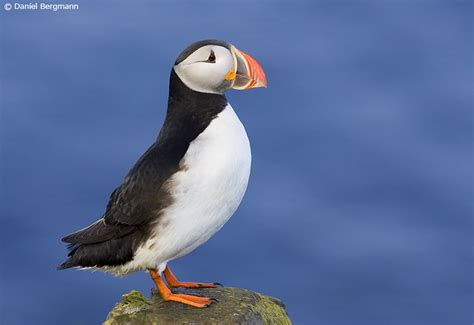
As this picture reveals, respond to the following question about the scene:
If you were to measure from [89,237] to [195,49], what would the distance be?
5.56 ft

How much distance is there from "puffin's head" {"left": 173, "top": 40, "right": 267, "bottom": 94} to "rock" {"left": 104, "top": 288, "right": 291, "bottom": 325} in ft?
5.69

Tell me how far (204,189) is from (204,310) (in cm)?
104

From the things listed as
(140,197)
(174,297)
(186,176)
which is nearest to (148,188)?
(140,197)

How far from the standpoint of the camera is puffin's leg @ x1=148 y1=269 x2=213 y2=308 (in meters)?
8.73

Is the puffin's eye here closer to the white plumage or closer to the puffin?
the puffin

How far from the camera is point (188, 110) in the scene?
8562mm

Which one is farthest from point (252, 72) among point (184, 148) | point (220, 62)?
point (184, 148)

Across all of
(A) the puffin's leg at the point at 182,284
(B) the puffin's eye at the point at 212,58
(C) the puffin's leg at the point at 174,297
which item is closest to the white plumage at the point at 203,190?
(C) the puffin's leg at the point at 174,297

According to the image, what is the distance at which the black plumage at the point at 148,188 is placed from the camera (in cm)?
844

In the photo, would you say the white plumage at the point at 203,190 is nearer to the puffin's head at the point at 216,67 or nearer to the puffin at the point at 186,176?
the puffin at the point at 186,176

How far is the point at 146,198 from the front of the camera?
8.48 meters

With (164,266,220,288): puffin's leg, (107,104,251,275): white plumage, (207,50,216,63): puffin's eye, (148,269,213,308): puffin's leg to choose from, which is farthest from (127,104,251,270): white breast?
(164,266,220,288): puffin's leg

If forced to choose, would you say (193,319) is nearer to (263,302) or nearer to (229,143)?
(263,302)

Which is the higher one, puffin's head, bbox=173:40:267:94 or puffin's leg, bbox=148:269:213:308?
puffin's head, bbox=173:40:267:94
